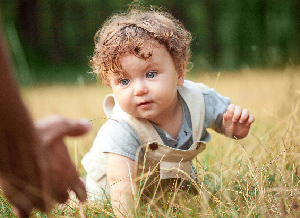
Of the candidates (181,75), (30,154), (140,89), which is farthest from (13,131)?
(181,75)

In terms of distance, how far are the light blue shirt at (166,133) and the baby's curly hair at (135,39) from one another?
181 mm

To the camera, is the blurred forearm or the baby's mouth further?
the baby's mouth

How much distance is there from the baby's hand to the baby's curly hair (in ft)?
0.83

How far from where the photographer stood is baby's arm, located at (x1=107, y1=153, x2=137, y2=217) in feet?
4.21

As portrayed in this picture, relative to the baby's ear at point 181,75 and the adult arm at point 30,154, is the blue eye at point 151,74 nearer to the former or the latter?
the baby's ear at point 181,75

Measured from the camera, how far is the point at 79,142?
2.47 metres

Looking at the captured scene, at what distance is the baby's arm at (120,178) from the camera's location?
1282mm

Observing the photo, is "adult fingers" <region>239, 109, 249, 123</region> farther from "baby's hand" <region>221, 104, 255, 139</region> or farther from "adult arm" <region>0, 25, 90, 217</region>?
"adult arm" <region>0, 25, 90, 217</region>

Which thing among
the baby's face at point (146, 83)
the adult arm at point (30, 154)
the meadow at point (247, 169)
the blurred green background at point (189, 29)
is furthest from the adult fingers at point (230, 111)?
the blurred green background at point (189, 29)

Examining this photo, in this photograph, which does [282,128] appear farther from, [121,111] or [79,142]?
[79,142]

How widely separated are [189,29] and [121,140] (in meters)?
5.61

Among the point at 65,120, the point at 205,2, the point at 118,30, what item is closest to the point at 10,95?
the point at 65,120

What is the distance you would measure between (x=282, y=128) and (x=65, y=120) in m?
1.33

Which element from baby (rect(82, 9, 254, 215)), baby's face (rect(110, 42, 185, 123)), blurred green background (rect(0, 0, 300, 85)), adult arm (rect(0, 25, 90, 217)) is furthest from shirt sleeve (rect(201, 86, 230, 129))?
blurred green background (rect(0, 0, 300, 85))
